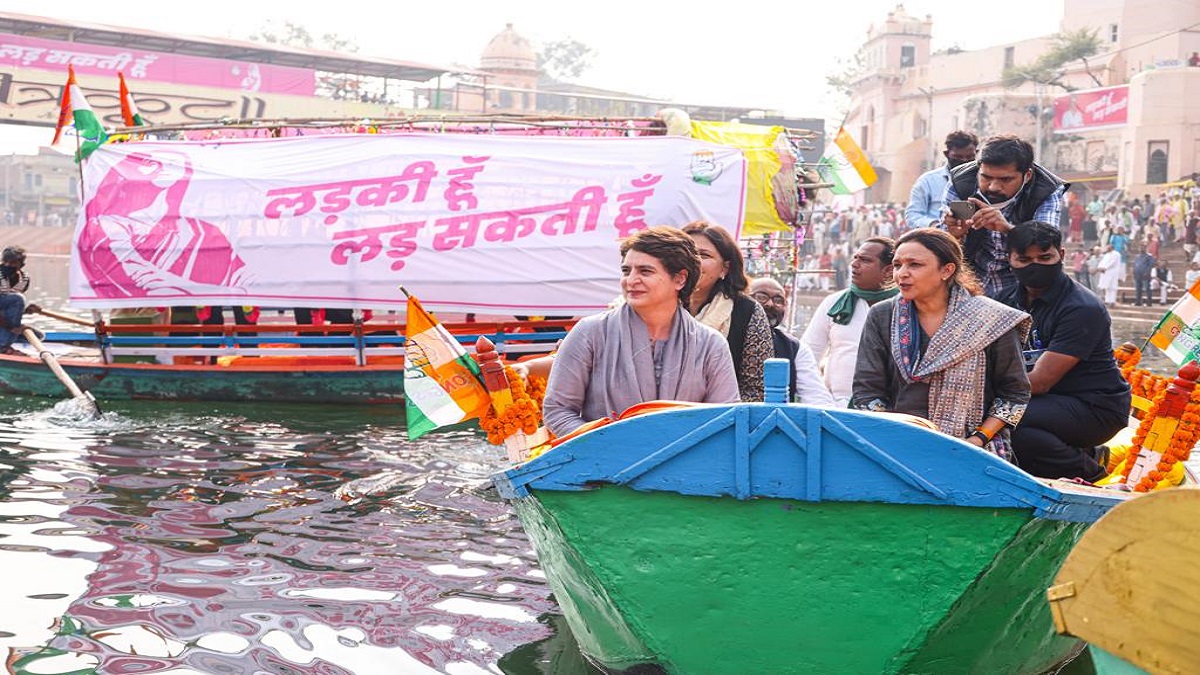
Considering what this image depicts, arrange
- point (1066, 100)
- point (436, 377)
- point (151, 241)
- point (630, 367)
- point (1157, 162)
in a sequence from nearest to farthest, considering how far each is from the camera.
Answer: point (630, 367), point (436, 377), point (151, 241), point (1157, 162), point (1066, 100)

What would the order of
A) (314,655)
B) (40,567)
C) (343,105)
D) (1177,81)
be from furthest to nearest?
(343,105) < (1177,81) < (40,567) < (314,655)

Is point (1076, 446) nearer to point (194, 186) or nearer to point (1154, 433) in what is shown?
point (1154, 433)

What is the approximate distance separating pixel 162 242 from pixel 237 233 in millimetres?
747

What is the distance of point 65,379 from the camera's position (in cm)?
1152

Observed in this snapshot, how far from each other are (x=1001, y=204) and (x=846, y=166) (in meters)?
8.06

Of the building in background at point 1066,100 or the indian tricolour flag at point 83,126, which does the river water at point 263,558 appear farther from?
the building in background at point 1066,100

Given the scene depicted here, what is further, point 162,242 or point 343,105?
point 343,105

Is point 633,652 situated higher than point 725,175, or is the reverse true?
point 725,175

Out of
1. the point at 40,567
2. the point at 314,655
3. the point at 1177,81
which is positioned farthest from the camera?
the point at 1177,81

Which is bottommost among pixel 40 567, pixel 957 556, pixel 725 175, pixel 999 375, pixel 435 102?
pixel 40 567

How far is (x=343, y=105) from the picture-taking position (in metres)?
33.6

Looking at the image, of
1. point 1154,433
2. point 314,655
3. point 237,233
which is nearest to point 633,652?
point 314,655

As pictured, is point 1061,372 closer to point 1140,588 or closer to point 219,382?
point 1140,588

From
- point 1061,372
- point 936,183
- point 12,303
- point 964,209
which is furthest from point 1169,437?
point 12,303
